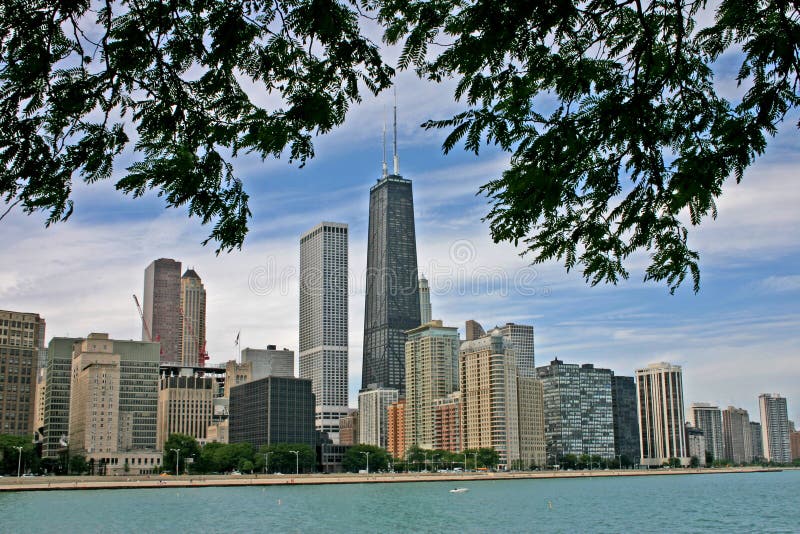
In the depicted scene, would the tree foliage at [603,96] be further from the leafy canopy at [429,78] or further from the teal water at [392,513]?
the teal water at [392,513]

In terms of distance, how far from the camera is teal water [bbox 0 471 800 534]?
87750 mm

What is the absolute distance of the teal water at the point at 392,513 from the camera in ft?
288

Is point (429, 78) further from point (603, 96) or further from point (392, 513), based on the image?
point (392, 513)

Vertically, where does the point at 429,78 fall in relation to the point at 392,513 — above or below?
above

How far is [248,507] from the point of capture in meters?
119

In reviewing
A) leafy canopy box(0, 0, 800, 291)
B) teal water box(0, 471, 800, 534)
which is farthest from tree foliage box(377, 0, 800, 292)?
teal water box(0, 471, 800, 534)

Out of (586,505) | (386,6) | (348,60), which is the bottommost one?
(586,505)

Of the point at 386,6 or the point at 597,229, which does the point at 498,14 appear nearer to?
the point at 386,6

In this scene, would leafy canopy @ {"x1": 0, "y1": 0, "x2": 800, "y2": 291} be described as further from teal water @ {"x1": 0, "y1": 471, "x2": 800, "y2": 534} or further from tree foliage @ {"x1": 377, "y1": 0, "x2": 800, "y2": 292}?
teal water @ {"x1": 0, "y1": 471, "x2": 800, "y2": 534}

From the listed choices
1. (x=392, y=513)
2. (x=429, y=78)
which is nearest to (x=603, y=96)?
(x=429, y=78)

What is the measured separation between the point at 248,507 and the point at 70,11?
11610cm

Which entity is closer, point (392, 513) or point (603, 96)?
point (603, 96)

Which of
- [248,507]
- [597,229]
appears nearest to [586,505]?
[248,507]

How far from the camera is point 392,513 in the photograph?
350ft
